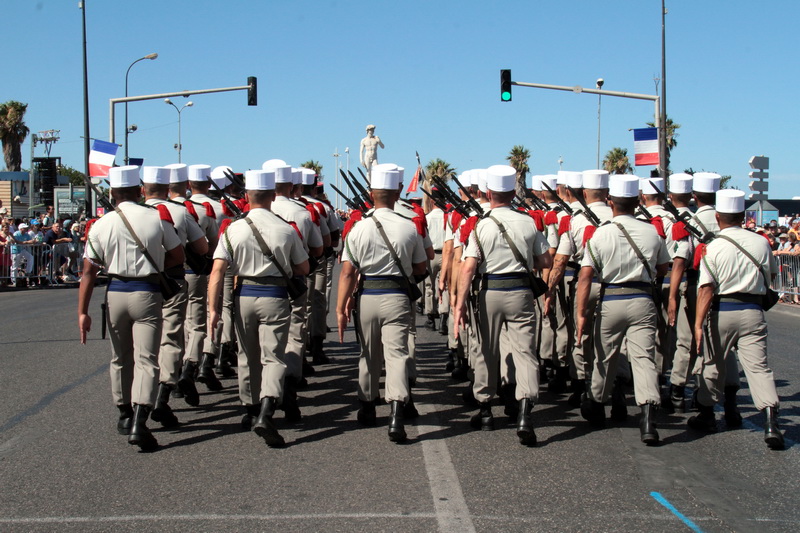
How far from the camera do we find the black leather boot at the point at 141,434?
20.2 feet

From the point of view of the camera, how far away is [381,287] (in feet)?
22.5

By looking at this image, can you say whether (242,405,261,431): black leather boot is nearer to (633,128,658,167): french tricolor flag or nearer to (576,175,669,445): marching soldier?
(576,175,669,445): marching soldier

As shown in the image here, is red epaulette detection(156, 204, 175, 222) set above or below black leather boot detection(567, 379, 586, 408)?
above

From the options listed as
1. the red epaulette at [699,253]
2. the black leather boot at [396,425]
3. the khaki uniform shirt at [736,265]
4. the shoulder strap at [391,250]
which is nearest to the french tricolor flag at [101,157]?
the shoulder strap at [391,250]

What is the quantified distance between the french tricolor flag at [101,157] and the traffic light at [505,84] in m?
11.5

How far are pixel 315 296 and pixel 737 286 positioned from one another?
5.23 metres

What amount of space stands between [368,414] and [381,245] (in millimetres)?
1345

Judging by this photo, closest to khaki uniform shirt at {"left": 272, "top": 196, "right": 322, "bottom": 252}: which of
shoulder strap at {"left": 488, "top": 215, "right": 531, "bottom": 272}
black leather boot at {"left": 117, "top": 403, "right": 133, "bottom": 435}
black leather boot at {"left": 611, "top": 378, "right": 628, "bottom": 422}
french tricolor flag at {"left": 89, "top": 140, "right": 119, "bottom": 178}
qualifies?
shoulder strap at {"left": 488, "top": 215, "right": 531, "bottom": 272}

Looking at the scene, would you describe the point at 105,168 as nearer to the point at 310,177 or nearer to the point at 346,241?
the point at 310,177

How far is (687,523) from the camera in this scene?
187 inches

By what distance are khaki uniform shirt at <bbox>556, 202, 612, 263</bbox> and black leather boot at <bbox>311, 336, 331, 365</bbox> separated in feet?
10.9

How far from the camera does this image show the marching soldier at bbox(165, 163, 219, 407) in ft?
27.1

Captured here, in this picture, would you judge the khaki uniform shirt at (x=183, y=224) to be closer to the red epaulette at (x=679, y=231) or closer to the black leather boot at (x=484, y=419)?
the black leather boot at (x=484, y=419)

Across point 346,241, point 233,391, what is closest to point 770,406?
point 346,241
